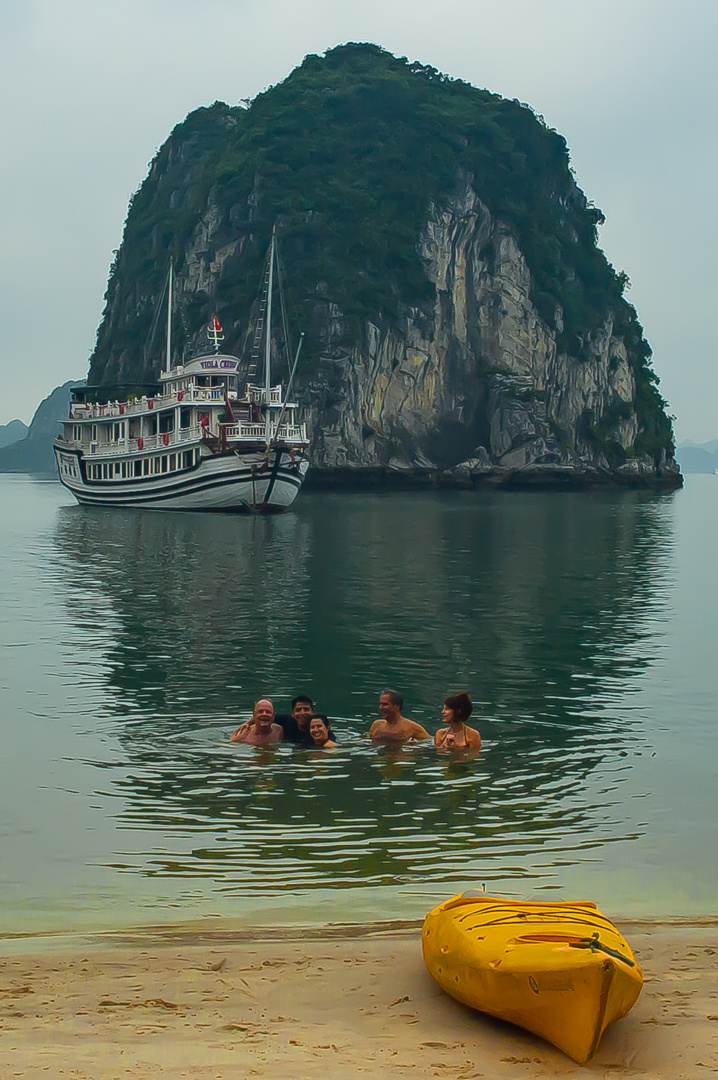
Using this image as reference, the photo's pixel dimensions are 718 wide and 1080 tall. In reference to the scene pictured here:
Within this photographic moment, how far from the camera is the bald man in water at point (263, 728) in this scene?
14.4m

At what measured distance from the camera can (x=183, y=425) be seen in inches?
2564

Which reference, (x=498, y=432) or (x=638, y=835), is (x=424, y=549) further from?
(x=498, y=432)

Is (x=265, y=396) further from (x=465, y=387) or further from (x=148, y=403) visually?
(x=465, y=387)

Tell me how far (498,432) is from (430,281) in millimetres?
14932

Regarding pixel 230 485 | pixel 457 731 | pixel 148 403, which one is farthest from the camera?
pixel 148 403

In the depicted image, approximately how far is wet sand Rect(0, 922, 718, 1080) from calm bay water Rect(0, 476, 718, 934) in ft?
4.16

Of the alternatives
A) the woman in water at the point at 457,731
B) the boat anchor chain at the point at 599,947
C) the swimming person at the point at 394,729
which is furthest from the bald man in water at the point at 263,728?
the boat anchor chain at the point at 599,947

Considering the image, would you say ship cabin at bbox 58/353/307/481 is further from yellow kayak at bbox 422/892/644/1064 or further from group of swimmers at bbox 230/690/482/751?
yellow kayak at bbox 422/892/644/1064

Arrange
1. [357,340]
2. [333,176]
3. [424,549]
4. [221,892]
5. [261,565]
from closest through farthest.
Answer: [221,892], [261,565], [424,549], [357,340], [333,176]

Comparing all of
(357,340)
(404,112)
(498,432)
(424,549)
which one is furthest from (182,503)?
(404,112)

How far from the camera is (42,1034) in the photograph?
6.50 meters

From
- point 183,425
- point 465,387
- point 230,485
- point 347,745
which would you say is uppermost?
point 465,387

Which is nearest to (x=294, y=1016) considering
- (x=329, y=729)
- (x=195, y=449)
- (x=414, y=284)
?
(x=329, y=729)

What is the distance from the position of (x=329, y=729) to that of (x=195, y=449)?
48670 millimetres
